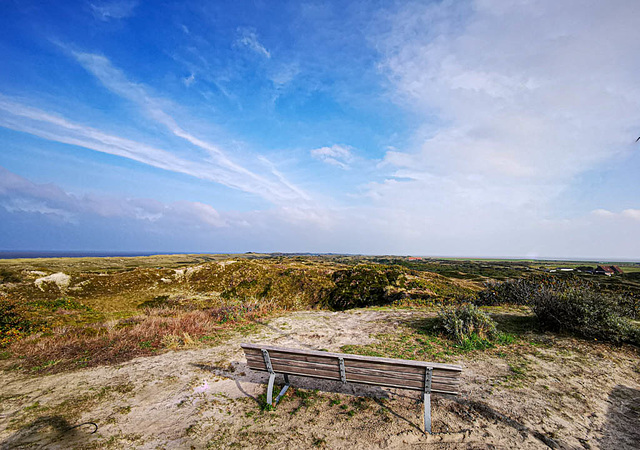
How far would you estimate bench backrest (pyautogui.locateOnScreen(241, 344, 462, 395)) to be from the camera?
12.1 ft

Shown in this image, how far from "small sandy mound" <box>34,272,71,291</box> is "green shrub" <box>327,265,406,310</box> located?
13177 mm

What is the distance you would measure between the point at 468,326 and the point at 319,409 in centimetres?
552

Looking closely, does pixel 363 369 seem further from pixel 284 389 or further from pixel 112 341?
pixel 112 341

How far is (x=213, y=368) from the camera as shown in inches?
233

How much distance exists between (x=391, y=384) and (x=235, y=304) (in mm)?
8474

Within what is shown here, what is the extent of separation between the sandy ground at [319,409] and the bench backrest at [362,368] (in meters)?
0.59

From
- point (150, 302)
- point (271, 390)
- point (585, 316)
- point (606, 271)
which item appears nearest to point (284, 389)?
point (271, 390)

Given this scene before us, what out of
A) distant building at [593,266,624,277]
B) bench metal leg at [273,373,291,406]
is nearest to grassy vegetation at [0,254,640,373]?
bench metal leg at [273,373,291,406]

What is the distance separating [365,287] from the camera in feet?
51.1

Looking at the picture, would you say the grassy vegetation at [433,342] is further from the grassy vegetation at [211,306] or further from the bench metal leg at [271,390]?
the bench metal leg at [271,390]

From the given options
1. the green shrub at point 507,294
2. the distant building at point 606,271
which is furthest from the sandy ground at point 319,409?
the distant building at point 606,271

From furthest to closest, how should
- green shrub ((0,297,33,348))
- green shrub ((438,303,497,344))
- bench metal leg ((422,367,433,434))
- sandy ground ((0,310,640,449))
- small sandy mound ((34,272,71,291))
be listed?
small sandy mound ((34,272,71,291)) < green shrub ((438,303,497,344)) < green shrub ((0,297,33,348)) < bench metal leg ((422,367,433,434)) < sandy ground ((0,310,640,449))

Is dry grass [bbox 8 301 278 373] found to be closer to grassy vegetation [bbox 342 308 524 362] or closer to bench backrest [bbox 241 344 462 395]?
bench backrest [bbox 241 344 462 395]

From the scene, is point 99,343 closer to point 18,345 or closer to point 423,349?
point 18,345
